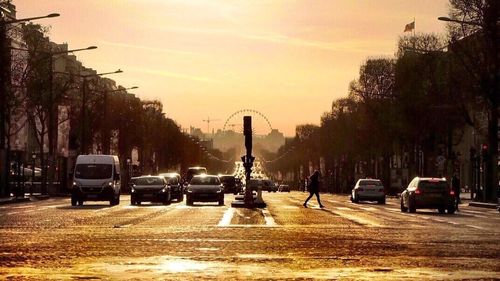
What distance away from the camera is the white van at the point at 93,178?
5884 centimetres

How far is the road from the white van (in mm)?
23328

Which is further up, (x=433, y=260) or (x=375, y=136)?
(x=375, y=136)

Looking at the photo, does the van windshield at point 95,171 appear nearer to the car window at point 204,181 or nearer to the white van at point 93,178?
the white van at point 93,178

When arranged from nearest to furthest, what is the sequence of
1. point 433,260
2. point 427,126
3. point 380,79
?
point 433,260, point 427,126, point 380,79

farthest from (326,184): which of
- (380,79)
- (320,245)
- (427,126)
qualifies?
(320,245)

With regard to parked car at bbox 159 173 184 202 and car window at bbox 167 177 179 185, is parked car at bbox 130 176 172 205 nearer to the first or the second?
parked car at bbox 159 173 184 202

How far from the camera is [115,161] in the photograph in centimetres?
6012

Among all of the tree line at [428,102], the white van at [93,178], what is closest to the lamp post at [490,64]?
the tree line at [428,102]

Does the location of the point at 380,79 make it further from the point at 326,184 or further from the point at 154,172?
the point at 326,184

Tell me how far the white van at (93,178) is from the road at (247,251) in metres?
23.3

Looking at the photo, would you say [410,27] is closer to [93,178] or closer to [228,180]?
[228,180]

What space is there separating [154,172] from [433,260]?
14616 centimetres

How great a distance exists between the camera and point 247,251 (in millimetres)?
21906

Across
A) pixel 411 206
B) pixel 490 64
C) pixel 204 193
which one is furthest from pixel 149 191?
pixel 490 64
